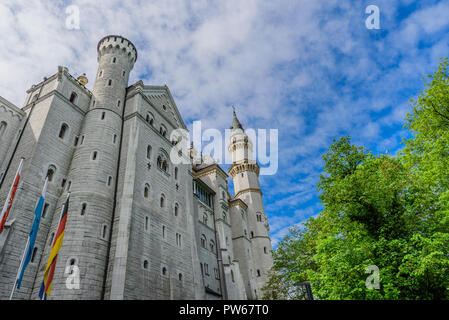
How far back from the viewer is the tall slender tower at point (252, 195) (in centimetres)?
4981

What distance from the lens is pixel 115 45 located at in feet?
115

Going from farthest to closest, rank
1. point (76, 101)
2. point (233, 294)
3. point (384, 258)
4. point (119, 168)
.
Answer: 1. point (233, 294)
2. point (76, 101)
3. point (119, 168)
4. point (384, 258)

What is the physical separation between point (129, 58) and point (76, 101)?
1014 cm

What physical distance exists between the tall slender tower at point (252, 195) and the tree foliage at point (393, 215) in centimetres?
3169

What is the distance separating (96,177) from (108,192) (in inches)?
65.5

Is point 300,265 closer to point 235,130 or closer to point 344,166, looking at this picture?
point 344,166

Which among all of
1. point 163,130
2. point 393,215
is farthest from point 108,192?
point 393,215

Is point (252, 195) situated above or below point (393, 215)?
above

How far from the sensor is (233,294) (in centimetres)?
3875

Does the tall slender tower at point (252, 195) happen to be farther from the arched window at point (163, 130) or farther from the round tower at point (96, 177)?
the round tower at point (96, 177)

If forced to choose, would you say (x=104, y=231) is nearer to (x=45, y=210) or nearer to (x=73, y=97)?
(x=45, y=210)

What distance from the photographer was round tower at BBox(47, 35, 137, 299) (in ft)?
66.3

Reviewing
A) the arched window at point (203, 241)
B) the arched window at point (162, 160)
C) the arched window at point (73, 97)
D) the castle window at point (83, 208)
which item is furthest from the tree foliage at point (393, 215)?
the arched window at point (73, 97)

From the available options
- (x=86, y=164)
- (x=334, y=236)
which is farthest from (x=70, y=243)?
(x=334, y=236)
